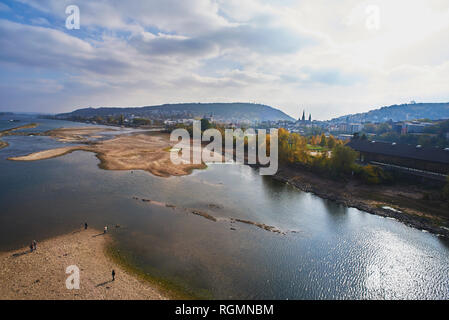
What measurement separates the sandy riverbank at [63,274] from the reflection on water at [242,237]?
1480 mm

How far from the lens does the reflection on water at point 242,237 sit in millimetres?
14164

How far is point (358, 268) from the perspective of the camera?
15844 millimetres

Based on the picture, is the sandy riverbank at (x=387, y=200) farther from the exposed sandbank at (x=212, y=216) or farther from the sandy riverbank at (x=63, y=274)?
the sandy riverbank at (x=63, y=274)

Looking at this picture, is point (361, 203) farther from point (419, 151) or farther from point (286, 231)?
point (419, 151)

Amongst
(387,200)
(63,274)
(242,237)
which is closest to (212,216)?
(242,237)

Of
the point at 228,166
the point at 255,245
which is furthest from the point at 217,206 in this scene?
the point at 228,166

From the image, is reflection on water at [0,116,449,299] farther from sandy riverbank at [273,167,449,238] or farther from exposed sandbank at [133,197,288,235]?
sandy riverbank at [273,167,449,238]

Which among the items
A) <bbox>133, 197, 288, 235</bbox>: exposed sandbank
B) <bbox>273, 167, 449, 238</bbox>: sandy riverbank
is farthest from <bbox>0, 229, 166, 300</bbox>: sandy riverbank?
<bbox>273, 167, 449, 238</bbox>: sandy riverbank

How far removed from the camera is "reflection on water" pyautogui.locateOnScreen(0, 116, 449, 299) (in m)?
14.2

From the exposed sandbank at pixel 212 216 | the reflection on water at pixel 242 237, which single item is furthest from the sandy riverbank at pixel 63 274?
the exposed sandbank at pixel 212 216

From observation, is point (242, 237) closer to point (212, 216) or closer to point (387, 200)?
point (212, 216)

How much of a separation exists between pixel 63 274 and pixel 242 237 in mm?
12409

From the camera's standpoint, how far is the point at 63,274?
531 inches

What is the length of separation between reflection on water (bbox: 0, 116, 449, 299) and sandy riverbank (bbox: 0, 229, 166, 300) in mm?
1480
